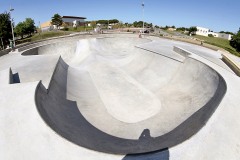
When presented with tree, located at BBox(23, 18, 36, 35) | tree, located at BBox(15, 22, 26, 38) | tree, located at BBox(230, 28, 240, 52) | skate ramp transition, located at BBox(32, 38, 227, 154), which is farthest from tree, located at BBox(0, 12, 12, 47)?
tree, located at BBox(230, 28, 240, 52)

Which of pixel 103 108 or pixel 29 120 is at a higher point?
pixel 29 120

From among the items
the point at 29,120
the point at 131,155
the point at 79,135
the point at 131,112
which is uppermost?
the point at 29,120

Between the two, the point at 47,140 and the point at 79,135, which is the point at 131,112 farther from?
the point at 47,140

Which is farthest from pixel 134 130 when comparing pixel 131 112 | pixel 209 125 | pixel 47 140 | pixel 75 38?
pixel 75 38

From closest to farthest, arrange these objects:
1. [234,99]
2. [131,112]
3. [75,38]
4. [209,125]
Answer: [209,125]
[234,99]
[131,112]
[75,38]

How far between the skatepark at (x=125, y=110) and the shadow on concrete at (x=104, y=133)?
4 centimetres

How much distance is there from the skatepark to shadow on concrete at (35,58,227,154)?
0.04 metres

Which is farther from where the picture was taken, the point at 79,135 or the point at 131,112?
the point at 131,112

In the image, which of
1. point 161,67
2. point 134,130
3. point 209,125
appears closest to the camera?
point 209,125

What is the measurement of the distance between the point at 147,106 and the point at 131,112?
1.34 meters

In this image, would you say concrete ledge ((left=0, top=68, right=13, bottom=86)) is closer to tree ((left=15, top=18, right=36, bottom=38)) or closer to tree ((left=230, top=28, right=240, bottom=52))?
tree ((left=15, top=18, right=36, bottom=38))

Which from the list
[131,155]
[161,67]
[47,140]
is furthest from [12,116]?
[161,67]

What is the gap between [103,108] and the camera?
45.2ft

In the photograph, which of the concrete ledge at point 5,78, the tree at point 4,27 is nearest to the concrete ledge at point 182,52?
the concrete ledge at point 5,78
